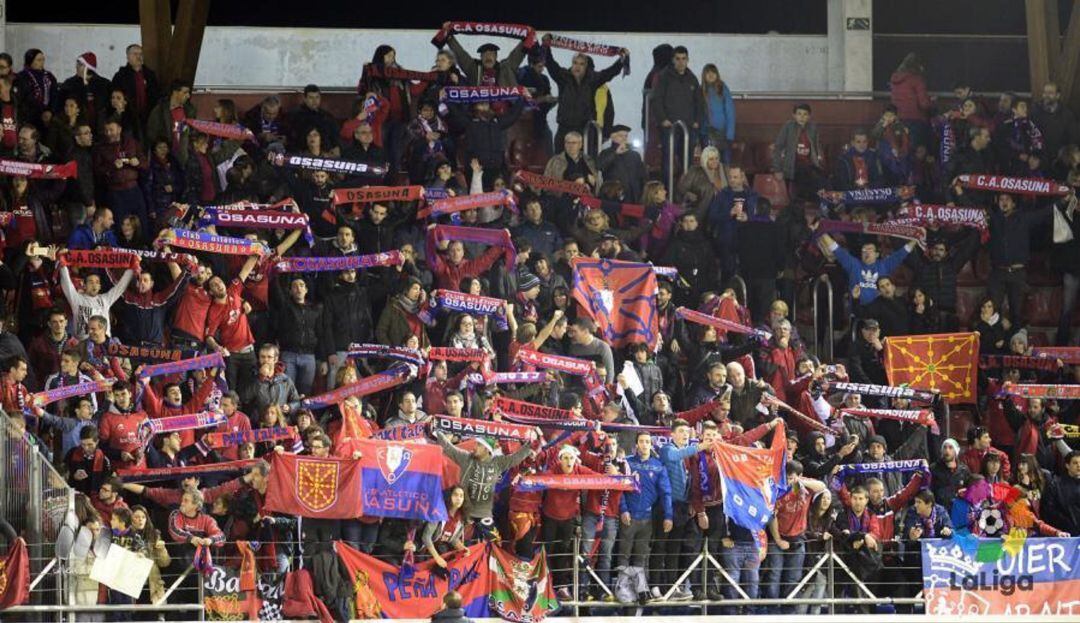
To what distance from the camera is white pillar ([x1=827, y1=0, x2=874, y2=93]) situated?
91.9 feet

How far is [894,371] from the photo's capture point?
22.9m

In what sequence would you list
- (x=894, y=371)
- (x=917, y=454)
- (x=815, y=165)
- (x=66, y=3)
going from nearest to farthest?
(x=917, y=454)
(x=894, y=371)
(x=815, y=165)
(x=66, y=3)

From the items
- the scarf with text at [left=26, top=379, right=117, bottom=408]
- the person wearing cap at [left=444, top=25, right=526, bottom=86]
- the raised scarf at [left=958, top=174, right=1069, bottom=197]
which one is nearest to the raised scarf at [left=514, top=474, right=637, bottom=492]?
the scarf with text at [left=26, top=379, right=117, bottom=408]

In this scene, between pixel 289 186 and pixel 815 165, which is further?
pixel 815 165

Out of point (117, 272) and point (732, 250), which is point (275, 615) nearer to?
point (117, 272)

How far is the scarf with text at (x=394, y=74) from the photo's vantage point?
24328 millimetres

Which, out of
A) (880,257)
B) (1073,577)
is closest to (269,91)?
(880,257)

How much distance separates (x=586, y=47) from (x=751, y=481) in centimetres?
688

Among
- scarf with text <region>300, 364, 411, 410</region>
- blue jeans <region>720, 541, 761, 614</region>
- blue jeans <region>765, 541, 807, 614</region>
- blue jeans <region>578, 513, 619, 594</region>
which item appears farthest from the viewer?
scarf with text <region>300, 364, 411, 410</region>

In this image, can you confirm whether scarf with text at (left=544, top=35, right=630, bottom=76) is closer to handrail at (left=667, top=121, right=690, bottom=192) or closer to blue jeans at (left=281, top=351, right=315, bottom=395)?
handrail at (left=667, top=121, right=690, bottom=192)

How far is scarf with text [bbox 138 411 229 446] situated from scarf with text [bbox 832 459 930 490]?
5364mm

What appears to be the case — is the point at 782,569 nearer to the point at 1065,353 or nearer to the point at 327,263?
the point at 1065,353

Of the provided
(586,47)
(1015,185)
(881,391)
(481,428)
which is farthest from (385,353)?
(1015,185)

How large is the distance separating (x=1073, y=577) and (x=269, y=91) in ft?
36.4
